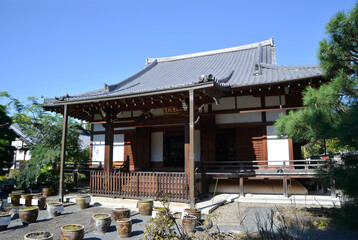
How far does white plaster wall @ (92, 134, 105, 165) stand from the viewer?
42.6 feet

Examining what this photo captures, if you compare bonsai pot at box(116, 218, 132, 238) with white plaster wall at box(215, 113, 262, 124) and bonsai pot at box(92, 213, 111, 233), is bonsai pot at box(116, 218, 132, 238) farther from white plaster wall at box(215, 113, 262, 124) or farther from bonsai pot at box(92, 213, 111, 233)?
white plaster wall at box(215, 113, 262, 124)

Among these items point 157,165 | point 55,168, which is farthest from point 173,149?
point 55,168

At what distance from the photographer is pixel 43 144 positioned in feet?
37.9

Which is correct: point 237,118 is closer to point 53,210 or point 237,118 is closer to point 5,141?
point 53,210

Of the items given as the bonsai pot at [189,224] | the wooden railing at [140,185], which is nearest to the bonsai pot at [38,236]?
the bonsai pot at [189,224]

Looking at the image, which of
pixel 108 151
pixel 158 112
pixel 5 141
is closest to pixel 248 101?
pixel 158 112

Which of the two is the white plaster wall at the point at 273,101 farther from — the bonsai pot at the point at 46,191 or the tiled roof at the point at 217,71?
the bonsai pot at the point at 46,191

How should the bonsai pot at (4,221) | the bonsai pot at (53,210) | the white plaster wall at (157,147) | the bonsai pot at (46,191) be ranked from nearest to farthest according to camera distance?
the bonsai pot at (4,221)
the bonsai pot at (53,210)
the bonsai pot at (46,191)
the white plaster wall at (157,147)

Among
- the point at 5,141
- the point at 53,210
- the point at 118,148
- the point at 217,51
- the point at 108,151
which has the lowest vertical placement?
the point at 53,210

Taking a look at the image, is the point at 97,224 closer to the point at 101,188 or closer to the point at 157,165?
the point at 101,188

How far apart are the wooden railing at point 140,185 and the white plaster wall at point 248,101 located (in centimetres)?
393

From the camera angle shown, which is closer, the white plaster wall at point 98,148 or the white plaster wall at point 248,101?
the white plaster wall at point 248,101

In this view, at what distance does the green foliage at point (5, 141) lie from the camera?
11.4 metres

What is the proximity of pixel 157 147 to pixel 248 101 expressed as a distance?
16.3 feet
